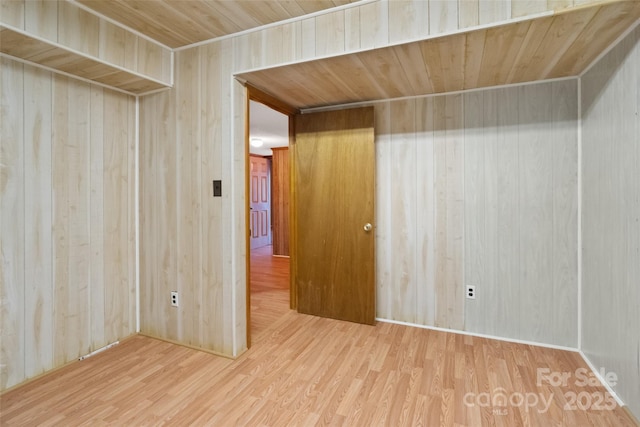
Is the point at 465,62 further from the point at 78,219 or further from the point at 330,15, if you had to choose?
the point at 78,219

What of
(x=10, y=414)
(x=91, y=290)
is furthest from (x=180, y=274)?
(x=10, y=414)

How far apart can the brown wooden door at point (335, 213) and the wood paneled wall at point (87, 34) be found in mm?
1308

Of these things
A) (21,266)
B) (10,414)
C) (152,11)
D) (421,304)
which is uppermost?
(152,11)

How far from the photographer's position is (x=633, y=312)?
1.62m

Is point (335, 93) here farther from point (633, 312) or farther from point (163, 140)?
point (633, 312)

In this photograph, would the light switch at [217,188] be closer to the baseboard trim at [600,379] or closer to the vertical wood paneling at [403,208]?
the vertical wood paneling at [403,208]

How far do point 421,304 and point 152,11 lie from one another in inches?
115

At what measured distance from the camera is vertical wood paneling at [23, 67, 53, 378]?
6.46ft

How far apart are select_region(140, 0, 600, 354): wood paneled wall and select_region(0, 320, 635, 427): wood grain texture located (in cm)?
24

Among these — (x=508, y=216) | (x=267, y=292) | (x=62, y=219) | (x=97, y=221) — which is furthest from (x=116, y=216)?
(x=508, y=216)

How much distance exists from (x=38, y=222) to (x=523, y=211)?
3.43 metres

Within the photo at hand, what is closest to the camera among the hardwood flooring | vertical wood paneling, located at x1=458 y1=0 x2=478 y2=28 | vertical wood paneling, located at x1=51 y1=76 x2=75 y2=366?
vertical wood paneling, located at x1=458 y1=0 x2=478 y2=28

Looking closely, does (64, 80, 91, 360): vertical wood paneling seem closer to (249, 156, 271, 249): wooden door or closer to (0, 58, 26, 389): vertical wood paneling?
(0, 58, 26, 389): vertical wood paneling

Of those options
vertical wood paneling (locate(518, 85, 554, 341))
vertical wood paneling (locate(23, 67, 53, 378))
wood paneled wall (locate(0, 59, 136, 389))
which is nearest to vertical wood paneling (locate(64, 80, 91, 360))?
wood paneled wall (locate(0, 59, 136, 389))
